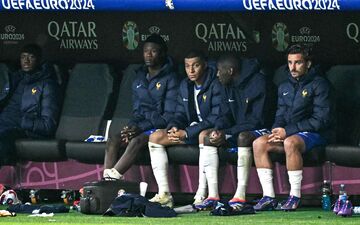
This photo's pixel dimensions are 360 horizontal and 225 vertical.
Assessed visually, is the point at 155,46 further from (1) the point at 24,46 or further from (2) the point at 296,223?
(2) the point at 296,223

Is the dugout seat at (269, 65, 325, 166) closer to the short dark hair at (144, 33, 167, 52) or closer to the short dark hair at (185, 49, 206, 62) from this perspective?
the short dark hair at (185, 49, 206, 62)

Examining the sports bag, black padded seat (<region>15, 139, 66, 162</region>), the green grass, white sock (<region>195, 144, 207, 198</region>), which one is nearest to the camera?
the green grass

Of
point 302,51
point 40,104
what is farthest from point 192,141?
point 40,104

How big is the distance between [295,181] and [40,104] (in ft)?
11.9

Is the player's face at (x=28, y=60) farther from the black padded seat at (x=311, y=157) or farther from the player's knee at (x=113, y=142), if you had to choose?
the black padded seat at (x=311, y=157)

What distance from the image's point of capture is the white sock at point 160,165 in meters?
18.2

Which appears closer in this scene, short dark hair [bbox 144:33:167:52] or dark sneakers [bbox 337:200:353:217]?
dark sneakers [bbox 337:200:353:217]

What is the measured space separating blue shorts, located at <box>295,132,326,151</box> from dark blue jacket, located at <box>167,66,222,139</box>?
1125 millimetres

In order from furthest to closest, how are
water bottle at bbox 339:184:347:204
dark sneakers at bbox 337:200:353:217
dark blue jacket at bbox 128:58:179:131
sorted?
dark blue jacket at bbox 128:58:179:131 < water bottle at bbox 339:184:347:204 < dark sneakers at bbox 337:200:353:217

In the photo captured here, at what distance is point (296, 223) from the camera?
15.9m

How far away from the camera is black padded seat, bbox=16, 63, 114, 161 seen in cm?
1950

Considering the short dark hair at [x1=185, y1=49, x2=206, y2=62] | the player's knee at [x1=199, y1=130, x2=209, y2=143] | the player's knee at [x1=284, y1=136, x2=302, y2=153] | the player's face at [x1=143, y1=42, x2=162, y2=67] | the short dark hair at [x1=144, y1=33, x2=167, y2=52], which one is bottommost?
the player's knee at [x1=284, y1=136, x2=302, y2=153]

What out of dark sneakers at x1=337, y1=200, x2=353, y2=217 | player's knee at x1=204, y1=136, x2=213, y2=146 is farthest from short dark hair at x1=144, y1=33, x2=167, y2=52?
dark sneakers at x1=337, y1=200, x2=353, y2=217

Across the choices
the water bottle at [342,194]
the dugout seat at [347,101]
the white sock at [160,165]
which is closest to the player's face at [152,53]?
the white sock at [160,165]
